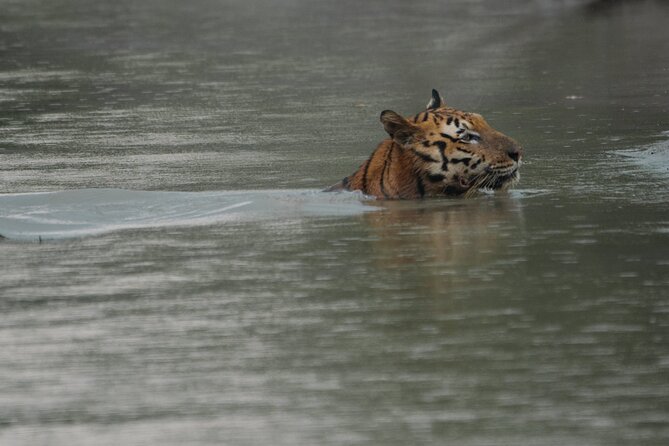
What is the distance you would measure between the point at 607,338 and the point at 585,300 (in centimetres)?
66

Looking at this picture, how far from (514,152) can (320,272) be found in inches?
108

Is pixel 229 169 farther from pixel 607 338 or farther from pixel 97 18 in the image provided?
pixel 97 18

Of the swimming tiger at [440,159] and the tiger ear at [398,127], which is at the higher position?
the tiger ear at [398,127]

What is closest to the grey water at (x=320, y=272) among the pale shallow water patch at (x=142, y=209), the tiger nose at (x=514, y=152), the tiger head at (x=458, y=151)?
the pale shallow water patch at (x=142, y=209)

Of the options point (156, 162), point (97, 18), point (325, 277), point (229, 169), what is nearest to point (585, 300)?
point (325, 277)

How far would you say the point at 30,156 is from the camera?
13477 mm

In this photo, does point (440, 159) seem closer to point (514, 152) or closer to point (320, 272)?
point (514, 152)

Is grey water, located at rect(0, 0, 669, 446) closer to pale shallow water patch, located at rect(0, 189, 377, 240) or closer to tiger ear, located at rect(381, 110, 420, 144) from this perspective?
pale shallow water patch, located at rect(0, 189, 377, 240)

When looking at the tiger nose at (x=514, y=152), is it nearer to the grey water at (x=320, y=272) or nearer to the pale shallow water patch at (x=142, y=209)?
the grey water at (x=320, y=272)

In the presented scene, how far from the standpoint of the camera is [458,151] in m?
10.2

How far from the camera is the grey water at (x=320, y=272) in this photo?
5418 millimetres

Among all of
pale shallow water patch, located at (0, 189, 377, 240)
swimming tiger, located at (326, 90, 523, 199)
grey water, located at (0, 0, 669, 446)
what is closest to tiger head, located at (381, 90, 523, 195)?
swimming tiger, located at (326, 90, 523, 199)

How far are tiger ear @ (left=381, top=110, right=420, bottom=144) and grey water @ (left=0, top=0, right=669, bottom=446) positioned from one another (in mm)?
419

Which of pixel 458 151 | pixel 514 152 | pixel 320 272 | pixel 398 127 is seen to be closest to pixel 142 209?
pixel 398 127
